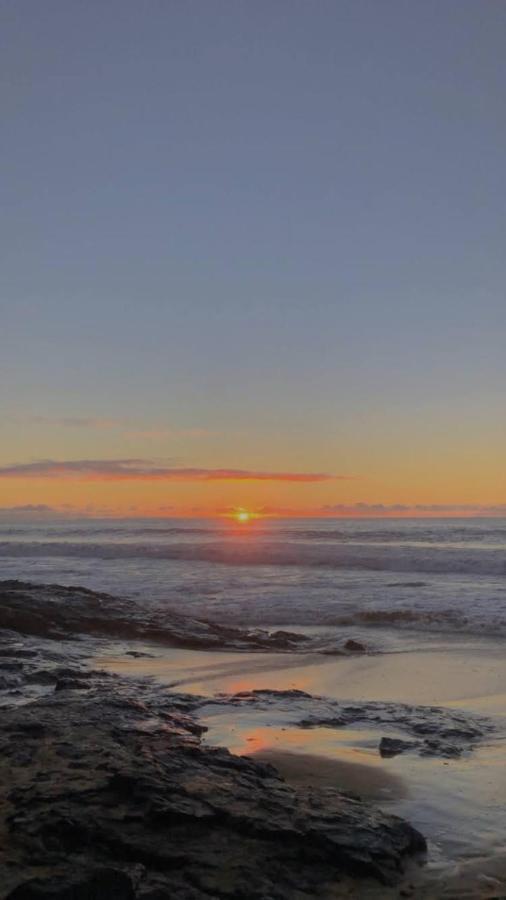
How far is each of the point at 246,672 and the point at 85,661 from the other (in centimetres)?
210

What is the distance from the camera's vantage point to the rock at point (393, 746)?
527 cm

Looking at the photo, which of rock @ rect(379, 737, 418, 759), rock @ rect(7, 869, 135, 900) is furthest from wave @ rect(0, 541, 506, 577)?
rock @ rect(7, 869, 135, 900)

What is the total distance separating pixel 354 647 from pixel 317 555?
1827 cm

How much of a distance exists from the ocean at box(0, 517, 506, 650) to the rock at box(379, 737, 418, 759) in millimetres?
5947

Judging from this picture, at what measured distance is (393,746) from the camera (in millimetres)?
5391

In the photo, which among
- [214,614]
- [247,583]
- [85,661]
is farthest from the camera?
[247,583]

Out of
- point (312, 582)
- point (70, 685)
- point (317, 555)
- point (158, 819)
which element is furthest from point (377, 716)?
point (317, 555)

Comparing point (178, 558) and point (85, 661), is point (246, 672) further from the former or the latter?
point (178, 558)

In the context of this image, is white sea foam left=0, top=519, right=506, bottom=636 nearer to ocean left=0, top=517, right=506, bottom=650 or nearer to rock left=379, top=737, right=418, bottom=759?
ocean left=0, top=517, right=506, bottom=650

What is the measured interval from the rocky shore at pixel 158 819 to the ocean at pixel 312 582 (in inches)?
298

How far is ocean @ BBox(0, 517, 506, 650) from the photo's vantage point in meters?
13.5

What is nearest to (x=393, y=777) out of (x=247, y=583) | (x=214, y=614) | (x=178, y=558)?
(x=214, y=614)

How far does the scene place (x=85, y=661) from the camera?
9281 millimetres

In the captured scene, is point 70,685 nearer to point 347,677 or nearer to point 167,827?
point 347,677
